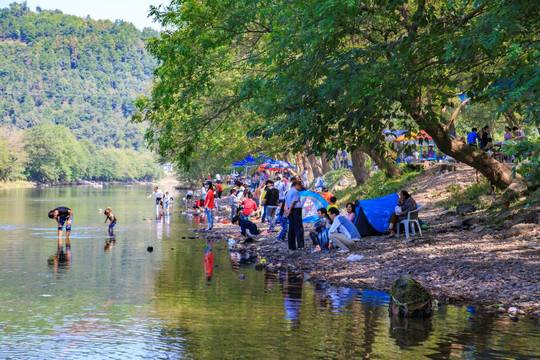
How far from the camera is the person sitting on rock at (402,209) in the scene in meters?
18.3

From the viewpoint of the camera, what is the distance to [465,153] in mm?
19328

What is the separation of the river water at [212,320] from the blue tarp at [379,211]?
4374 mm

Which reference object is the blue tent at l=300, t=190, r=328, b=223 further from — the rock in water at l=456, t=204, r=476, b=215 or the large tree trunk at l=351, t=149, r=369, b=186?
the large tree trunk at l=351, t=149, r=369, b=186

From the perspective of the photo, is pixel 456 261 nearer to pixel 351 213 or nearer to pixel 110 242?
pixel 351 213

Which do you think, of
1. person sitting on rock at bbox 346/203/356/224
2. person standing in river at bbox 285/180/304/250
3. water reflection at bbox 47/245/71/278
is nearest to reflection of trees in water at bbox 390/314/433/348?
person standing in river at bbox 285/180/304/250

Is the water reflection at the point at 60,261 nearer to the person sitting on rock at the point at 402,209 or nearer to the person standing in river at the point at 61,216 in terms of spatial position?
the person standing in river at the point at 61,216

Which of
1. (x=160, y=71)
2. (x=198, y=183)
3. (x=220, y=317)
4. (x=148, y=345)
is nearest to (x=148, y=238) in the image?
(x=160, y=71)

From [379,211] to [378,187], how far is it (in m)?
12.1

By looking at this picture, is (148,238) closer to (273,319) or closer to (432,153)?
(273,319)

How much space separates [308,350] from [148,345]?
2.16m

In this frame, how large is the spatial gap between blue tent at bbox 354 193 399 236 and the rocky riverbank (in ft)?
1.81

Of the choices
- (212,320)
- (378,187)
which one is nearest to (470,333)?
(212,320)

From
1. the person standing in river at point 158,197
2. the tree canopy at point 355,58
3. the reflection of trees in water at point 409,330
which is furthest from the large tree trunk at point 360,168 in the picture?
the reflection of trees in water at point 409,330

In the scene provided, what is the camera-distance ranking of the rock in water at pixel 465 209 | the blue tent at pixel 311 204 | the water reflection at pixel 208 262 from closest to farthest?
the water reflection at pixel 208 262 → the rock in water at pixel 465 209 → the blue tent at pixel 311 204
